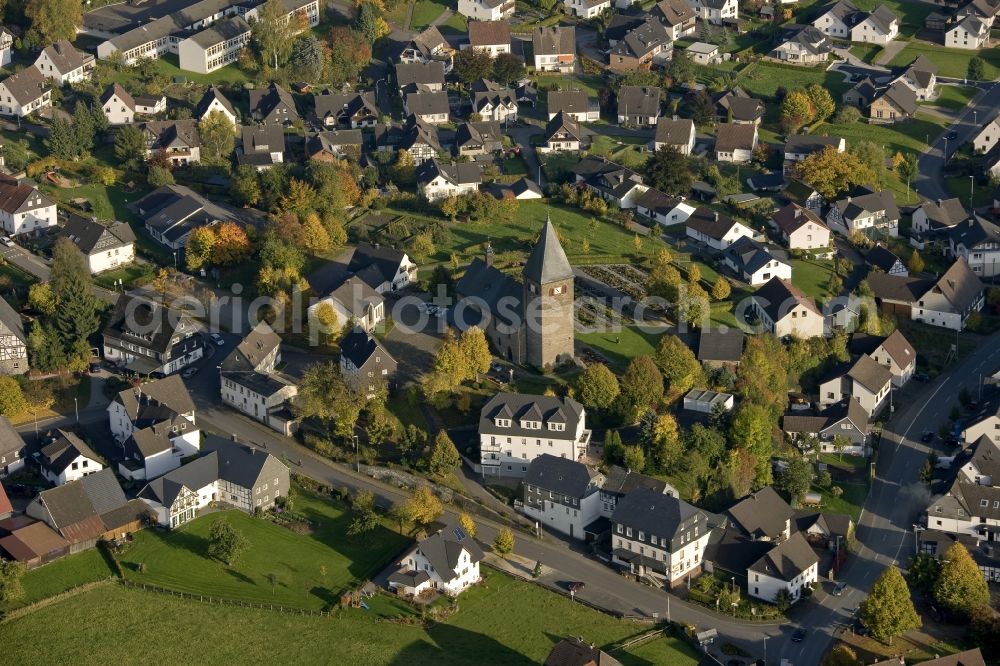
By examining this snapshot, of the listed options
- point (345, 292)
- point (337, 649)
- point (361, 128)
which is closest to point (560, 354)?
point (345, 292)

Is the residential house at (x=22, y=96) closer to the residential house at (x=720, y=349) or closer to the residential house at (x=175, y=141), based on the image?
the residential house at (x=175, y=141)

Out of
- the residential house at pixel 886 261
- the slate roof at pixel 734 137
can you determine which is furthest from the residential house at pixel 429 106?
the residential house at pixel 886 261

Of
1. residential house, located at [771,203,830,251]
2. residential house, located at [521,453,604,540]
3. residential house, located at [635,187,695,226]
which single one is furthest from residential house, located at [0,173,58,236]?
residential house, located at [771,203,830,251]

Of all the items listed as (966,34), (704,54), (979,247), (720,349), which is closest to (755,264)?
(720,349)

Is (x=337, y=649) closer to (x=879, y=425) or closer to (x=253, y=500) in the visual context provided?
(x=253, y=500)

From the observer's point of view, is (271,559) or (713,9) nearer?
(271,559)

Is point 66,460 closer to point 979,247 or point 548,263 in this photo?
point 548,263
